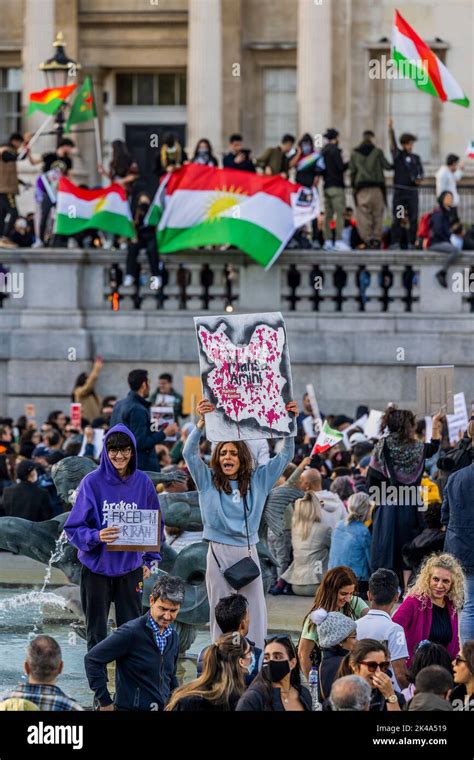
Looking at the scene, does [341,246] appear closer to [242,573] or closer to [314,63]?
[314,63]

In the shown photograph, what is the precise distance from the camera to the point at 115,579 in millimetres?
12961

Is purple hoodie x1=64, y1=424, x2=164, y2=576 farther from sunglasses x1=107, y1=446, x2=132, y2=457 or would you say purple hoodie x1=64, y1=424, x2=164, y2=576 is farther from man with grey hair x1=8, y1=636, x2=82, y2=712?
man with grey hair x1=8, y1=636, x2=82, y2=712

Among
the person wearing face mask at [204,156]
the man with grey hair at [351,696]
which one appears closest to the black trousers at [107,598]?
the man with grey hair at [351,696]

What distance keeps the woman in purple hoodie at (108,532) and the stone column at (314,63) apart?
26.1 metres

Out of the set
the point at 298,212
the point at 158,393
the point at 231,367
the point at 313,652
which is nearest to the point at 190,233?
the point at 298,212

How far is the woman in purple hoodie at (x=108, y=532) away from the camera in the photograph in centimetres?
1280

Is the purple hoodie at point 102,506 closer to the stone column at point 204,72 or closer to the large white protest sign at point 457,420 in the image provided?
the large white protest sign at point 457,420

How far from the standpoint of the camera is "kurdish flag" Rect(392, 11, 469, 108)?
27.1 meters

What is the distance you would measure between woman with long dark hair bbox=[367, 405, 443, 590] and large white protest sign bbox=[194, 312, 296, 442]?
102 inches

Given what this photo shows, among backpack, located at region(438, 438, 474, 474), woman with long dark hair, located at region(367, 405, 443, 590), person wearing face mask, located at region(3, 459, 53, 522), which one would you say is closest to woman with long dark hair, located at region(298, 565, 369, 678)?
backpack, located at region(438, 438, 474, 474)

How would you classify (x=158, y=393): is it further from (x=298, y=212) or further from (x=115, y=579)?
(x=115, y=579)

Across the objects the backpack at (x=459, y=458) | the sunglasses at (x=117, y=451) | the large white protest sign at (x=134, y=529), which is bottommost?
the large white protest sign at (x=134, y=529)

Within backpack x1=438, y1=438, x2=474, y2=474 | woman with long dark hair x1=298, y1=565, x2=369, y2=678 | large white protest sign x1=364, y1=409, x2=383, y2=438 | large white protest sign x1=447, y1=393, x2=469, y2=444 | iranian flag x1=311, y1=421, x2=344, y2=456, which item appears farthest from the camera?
large white protest sign x1=364, y1=409, x2=383, y2=438

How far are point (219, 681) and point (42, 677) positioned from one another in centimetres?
94
